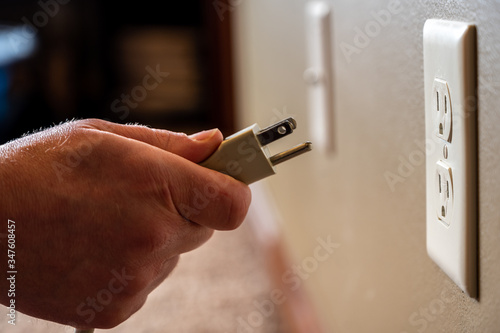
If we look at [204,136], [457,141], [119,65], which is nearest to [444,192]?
[457,141]

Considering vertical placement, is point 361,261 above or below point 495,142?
below

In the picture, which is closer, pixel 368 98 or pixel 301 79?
pixel 368 98

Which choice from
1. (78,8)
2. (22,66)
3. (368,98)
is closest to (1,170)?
(368,98)

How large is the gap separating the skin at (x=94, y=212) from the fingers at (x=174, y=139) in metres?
0.01

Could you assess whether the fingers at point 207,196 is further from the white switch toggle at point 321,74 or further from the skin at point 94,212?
the white switch toggle at point 321,74

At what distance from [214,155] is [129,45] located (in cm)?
243

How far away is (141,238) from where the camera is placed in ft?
1.01

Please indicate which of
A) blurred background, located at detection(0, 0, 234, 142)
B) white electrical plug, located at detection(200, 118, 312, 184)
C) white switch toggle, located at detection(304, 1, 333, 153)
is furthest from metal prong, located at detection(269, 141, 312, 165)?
blurred background, located at detection(0, 0, 234, 142)

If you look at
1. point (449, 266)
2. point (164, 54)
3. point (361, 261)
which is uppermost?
point (449, 266)

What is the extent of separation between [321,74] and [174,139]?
16.4 inches

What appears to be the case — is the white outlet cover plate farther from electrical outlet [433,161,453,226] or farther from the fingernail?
the fingernail

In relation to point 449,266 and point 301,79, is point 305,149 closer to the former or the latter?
point 449,266

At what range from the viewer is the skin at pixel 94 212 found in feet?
0.99

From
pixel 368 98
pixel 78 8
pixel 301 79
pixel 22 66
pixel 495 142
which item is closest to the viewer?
pixel 495 142
